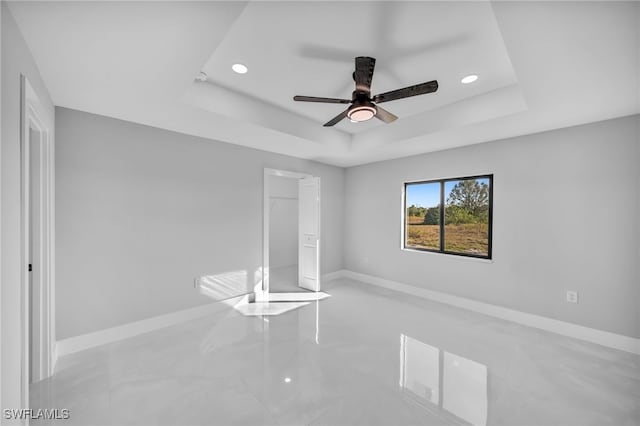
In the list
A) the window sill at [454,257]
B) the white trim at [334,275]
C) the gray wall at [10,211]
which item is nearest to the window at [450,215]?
the window sill at [454,257]

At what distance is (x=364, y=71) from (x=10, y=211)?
232 centimetres

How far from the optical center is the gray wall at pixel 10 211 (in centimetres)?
127

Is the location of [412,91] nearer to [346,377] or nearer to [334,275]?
[346,377]

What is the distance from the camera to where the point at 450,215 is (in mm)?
4199

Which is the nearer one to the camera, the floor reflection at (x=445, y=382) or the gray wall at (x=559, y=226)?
the floor reflection at (x=445, y=382)

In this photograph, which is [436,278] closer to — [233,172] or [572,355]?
[572,355]

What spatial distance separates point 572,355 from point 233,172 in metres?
4.52

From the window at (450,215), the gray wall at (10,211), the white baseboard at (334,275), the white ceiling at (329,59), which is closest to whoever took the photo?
the gray wall at (10,211)

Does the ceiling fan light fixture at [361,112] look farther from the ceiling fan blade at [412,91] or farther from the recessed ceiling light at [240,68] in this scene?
the recessed ceiling light at [240,68]

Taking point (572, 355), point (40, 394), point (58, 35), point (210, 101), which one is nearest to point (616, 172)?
point (572, 355)

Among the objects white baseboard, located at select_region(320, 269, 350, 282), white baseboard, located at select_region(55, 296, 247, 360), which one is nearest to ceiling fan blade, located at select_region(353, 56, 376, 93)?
white baseboard, located at select_region(55, 296, 247, 360)

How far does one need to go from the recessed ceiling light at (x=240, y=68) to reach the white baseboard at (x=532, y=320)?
4.06 metres

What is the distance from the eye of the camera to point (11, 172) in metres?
1.35

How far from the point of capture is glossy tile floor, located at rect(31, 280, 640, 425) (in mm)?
1842
